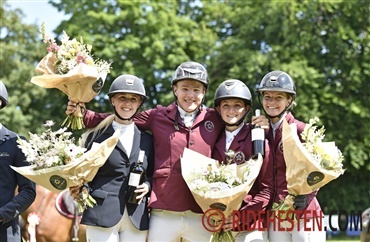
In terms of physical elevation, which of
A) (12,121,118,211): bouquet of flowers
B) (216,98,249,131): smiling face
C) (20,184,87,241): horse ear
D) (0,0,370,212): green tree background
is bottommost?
(20,184,87,241): horse ear

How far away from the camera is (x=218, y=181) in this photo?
567cm

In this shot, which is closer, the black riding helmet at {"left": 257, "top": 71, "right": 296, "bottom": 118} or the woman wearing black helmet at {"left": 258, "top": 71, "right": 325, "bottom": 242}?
the woman wearing black helmet at {"left": 258, "top": 71, "right": 325, "bottom": 242}

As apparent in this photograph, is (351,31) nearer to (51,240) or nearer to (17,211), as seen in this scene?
(51,240)

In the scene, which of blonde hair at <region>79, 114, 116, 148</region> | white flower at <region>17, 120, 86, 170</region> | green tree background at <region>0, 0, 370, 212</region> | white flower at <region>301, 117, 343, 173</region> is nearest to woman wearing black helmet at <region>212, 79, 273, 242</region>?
white flower at <region>301, 117, 343, 173</region>

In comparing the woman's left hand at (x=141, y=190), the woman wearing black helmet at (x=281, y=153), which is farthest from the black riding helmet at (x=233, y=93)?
the woman's left hand at (x=141, y=190)

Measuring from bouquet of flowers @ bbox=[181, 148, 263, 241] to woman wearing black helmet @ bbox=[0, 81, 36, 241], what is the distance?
5.45 ft

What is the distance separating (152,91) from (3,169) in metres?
18.0

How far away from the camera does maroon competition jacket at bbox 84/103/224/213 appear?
607 centimetres

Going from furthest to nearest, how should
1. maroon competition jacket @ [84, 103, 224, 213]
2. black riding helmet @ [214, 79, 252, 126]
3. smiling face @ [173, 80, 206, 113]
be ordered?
smiling face @ [173, 80, 206, 113]
black riding helmet @ [214, 79, 252, 126]
maroon competition jacket @ [84, 103, 224, 213]

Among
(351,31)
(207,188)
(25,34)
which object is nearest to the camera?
(207,188)

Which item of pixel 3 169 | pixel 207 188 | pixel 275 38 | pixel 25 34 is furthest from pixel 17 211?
pixel 25 34

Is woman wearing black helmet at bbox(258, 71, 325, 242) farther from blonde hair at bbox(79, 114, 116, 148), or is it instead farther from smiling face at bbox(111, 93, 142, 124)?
blonde hair at bbox(79, 114, 116, 148)

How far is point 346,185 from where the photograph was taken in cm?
2273

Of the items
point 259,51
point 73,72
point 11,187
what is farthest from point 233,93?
point 259,51
